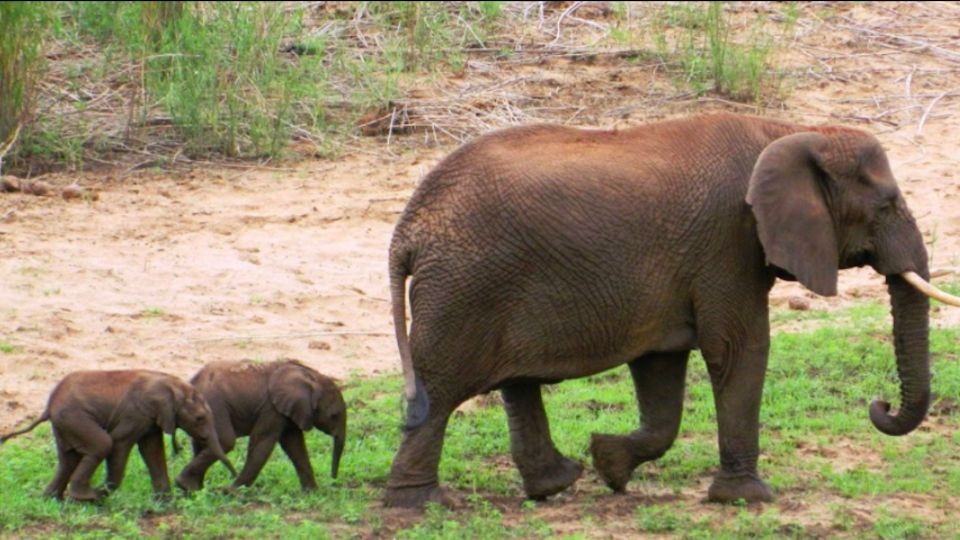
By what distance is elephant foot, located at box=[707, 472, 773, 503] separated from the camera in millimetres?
8016

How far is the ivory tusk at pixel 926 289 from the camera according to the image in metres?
7.83

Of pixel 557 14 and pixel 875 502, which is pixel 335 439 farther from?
pixel 557 14

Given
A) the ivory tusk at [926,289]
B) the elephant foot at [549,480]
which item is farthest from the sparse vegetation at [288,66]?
the ivory tusk at [926,289]

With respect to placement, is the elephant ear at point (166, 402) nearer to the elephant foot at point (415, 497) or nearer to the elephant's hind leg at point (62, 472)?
the elephant's hind leg at point (62, 472)

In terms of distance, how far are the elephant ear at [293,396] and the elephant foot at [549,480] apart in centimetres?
90

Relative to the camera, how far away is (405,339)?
7676 mm

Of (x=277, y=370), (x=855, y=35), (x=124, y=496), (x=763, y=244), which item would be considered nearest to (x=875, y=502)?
(x=763, y=244)

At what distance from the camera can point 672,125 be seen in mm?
8078

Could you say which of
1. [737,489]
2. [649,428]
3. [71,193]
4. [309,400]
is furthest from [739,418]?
[71,193]

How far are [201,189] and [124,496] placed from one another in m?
Result: 4.88

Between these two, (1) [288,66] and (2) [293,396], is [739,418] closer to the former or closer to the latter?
(2) [293,396]

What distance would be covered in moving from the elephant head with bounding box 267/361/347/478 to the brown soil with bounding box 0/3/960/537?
3.03 ft

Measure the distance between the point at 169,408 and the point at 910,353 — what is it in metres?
2.89

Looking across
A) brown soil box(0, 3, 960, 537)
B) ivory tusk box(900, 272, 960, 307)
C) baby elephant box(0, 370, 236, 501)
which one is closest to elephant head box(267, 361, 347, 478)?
baby elephant box(0, 370, 236, 501)
